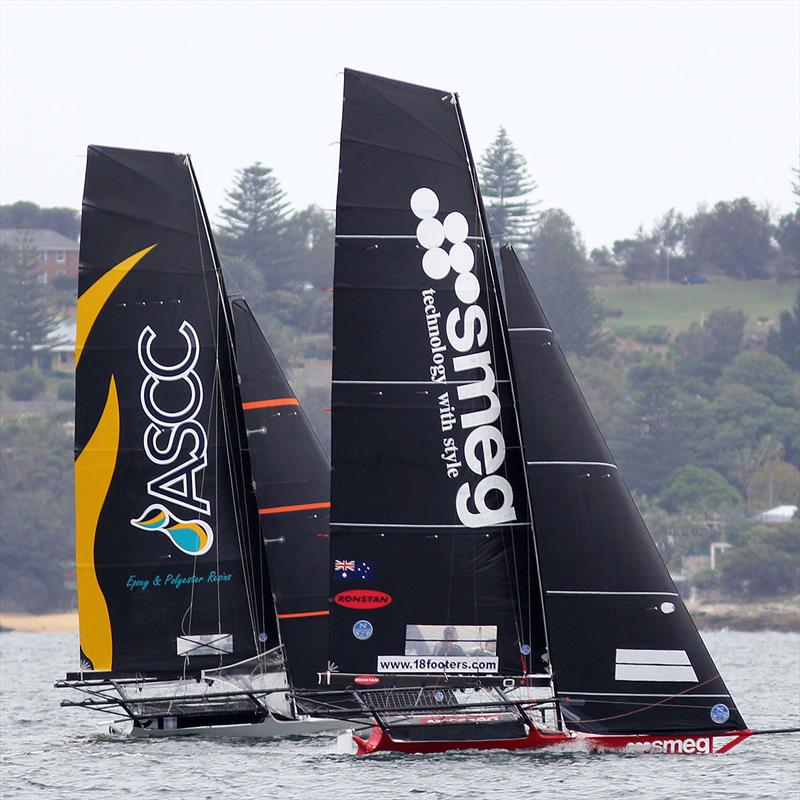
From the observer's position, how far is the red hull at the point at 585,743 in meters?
23.8

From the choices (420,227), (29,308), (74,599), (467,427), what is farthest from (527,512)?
(29,308)

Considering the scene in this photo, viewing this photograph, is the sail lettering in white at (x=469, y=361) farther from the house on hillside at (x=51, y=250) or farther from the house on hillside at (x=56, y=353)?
the house on hillside at (x=51, y=250)

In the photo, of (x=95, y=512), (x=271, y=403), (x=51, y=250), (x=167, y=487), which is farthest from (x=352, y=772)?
(x=51, y=250)

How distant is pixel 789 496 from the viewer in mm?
120875

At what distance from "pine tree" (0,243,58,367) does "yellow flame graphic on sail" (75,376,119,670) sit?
12072cm

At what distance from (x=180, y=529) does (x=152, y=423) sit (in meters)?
1.51

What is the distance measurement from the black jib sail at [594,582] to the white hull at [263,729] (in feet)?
17.3

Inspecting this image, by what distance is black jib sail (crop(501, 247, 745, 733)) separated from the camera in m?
23.7

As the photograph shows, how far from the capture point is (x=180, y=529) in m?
27.6

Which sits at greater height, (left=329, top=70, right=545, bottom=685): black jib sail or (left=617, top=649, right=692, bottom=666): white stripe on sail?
(left=329, top=70, right=545, bottom=685): black jib sail

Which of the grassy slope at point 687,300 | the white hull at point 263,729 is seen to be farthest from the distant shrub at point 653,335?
the white hull at point 263,729

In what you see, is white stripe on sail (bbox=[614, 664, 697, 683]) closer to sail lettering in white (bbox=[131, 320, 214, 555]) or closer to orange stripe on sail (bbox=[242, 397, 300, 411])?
sail lettering in white (bbox=[131, 320, 214, 555])

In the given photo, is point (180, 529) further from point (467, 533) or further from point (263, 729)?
point (467, 533)

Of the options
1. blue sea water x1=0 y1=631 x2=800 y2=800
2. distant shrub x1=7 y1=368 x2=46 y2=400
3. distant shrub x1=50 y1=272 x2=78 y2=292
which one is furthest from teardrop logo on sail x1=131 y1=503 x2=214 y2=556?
distant shrub x1=50 y1=272 x2=78 y2=292
